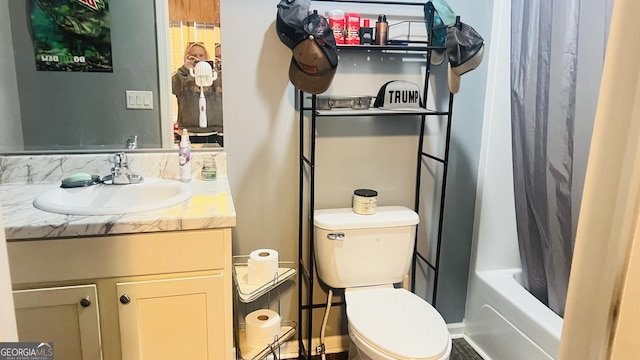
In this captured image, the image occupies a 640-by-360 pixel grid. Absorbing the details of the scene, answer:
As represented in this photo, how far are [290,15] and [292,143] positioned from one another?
0.52 metres

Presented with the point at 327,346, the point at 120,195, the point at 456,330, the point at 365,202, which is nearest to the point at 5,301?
the point at 120,195

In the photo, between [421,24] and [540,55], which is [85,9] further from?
[540,55]

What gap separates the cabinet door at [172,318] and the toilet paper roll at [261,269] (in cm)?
36

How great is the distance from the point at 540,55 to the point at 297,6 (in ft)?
3.09

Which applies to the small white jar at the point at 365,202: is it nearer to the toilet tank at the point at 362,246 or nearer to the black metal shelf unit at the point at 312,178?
the toilet tank at the point at 362,246

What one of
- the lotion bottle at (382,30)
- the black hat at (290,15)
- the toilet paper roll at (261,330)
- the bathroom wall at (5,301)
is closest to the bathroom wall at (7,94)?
the black hat at (290,15)

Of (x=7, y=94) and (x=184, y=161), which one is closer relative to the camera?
(x=7, y=94)

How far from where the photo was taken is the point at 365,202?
1982 millimetres

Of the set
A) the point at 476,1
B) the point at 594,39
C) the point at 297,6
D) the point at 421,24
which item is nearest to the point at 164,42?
the point at 297,6

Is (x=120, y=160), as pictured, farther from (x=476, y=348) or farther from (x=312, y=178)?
(x=476, y=348)

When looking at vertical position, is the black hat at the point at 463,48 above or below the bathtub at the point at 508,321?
above

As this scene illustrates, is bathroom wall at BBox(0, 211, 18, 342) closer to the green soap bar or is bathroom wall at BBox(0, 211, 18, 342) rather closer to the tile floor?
the green soap bar

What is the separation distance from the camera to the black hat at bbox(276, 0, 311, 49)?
1749 millimetres

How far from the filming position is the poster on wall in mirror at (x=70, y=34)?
1664 mm
